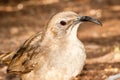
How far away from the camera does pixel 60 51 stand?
7.94m

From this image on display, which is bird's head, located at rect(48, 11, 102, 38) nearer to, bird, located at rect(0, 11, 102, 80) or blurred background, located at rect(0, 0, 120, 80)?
bird, located at rect(0, 11, 102, 80)

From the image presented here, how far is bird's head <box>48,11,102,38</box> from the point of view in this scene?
7.83 m

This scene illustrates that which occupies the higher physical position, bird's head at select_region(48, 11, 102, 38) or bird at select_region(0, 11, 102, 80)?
bird's head at select_region(48, 11, 102, 38)

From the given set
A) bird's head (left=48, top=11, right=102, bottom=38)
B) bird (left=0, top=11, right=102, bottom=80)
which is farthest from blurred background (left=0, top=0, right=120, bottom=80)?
bird's head (left=48, top=11, right=102, bottom=38)

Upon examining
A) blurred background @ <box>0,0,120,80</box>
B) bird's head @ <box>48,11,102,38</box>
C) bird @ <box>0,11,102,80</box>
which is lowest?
blurred background @ <box>0,0,120,80</box>

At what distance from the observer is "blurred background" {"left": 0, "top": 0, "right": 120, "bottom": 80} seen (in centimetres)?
1016

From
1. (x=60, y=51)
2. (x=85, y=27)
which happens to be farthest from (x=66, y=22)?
(x=85, y=27)

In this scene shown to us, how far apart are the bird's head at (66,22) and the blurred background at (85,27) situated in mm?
1709

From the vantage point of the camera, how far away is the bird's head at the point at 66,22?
783cm

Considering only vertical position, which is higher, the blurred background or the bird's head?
the bird's head

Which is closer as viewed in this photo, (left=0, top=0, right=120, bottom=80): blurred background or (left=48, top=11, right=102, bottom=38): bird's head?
(left=48, top=11, right=102, bottom=38): bird's head

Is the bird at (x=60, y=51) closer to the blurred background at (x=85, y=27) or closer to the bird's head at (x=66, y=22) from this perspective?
the bird's head at (x=66, y=22)

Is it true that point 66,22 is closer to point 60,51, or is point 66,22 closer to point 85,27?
point 60,51


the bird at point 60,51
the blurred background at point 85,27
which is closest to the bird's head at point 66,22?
the bird at point 60,51
